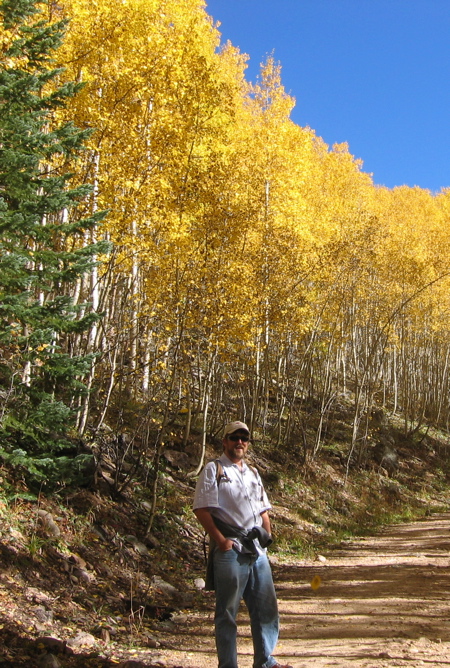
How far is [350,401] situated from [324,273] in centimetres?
935

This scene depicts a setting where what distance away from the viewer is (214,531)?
3072mm

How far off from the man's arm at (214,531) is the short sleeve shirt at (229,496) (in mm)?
32

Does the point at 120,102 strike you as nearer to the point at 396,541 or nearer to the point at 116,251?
the point at 116,251

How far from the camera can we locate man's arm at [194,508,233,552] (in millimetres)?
3045

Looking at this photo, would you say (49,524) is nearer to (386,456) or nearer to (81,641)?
(81,641)

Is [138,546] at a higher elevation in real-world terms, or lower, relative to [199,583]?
higher

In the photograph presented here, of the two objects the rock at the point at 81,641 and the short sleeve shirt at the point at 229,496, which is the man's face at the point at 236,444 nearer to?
the short sleeve shirt at the point at 229,496

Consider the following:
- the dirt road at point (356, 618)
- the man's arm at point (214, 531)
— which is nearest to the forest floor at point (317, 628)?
the dirt road at point (356, 618)

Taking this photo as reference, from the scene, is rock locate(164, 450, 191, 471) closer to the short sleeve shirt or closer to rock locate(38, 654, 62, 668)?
rock locate(38, 654, 62, 668)

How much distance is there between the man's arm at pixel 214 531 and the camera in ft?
9.99

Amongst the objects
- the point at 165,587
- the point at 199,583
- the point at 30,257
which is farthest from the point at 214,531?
the point at 199,583

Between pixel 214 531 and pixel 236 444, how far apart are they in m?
0.51

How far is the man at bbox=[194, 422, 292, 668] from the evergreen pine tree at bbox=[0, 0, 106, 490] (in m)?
3.08

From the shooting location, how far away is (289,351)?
52.2ft
